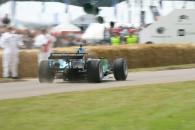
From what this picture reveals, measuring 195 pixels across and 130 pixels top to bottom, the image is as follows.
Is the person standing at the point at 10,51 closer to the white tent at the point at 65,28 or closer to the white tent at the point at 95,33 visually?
the white tent at the point at 95,33

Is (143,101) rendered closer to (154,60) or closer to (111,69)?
(111,69)

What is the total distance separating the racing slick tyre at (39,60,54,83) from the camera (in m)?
15.9

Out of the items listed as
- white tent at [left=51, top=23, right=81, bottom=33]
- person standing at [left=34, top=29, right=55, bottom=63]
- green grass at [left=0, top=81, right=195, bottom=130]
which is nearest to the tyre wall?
person standing at [left=34, top=29, right=55, bottom=63]

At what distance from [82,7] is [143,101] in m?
31.5

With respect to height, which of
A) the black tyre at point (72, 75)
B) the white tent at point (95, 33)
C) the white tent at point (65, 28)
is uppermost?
the white tent at point (65, 28)

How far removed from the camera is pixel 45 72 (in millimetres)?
15992

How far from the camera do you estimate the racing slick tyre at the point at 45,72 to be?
15938 millimetres

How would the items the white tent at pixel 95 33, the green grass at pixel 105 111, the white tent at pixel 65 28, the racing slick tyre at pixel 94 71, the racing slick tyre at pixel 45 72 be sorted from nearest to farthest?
the green grass at pixel 105 111, the racing slick tyre at pixel 94 71, the racing slick tyre at pixel 45 72, the white tent at pixel 95 33, the white tent at pixel 65 28

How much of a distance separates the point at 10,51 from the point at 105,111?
10353 millimetres

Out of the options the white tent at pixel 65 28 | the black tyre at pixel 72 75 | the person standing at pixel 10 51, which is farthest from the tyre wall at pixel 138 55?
the white tent at pixel 65 28

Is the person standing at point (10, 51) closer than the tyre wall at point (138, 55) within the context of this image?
Yes

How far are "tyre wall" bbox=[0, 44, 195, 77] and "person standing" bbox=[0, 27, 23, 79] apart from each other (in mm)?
1090

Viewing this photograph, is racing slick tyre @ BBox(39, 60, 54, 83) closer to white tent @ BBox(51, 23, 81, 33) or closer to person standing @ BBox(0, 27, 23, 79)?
person standing @ BBox(0, 27, 23, 79)

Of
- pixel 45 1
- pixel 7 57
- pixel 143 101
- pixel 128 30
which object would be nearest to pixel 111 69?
pixel 7 57
